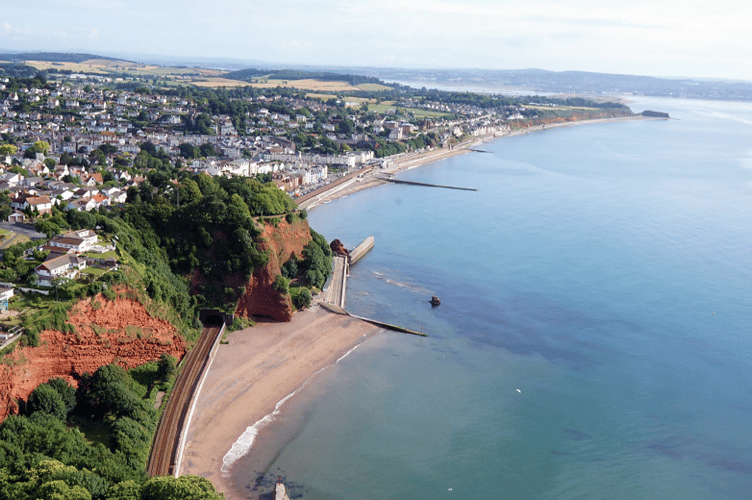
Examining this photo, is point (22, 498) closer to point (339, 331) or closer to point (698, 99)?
point (339, 331)

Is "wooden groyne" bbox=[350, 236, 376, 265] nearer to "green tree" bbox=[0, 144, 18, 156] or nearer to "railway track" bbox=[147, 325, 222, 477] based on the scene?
"railway track" bbox=[147, 325, 222, 477]

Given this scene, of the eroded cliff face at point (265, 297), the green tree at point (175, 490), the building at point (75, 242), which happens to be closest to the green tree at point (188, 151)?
the eroded cliff face at point (265, 297)

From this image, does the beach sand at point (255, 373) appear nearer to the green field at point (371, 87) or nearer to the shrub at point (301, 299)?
the shrub at point (301, 299)

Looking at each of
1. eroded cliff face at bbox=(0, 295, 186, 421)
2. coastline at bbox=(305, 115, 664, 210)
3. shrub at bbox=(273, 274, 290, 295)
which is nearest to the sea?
shrub at bbox=(273, 274, 290, 295)

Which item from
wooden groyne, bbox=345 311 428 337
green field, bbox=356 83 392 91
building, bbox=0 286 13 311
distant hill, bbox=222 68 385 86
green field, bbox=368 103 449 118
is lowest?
wooden groyne, bbox=345 311 428 337

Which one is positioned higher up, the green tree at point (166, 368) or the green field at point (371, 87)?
the green field at point (371, 87)

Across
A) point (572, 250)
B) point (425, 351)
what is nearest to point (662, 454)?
point (425, 351)
